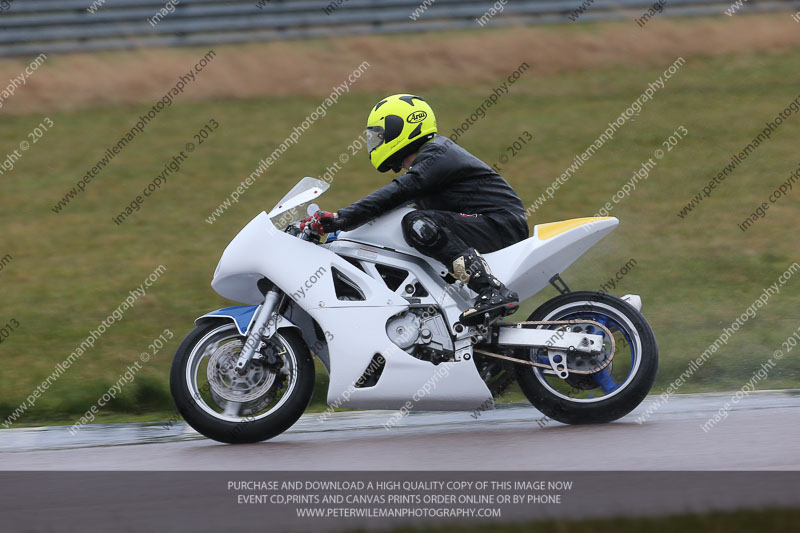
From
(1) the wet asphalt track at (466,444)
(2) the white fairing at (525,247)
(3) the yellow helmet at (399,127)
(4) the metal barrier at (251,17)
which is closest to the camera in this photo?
(1) the wet asphalt track at (466,444)

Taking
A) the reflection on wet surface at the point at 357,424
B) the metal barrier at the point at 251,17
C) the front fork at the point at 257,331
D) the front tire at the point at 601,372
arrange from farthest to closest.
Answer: the metal barrier at the point at 251,17, the reflection on wet surface at the point at 357,424, the front tire at the point at 601,372, the front fork at the point at 257,331

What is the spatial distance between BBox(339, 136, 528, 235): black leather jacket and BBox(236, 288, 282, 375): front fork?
1.89ft

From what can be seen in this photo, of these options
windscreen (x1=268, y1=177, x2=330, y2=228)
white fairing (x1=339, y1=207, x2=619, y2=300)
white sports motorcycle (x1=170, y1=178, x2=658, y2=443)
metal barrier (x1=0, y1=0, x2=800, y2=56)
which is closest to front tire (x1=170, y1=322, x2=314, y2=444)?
white sports motorcycle (x1=170, y1=178, x2=658, y2=443)

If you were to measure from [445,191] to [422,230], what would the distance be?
0.37 meters

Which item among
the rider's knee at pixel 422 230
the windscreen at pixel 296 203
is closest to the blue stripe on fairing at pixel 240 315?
the windscreen at pixel 296 203

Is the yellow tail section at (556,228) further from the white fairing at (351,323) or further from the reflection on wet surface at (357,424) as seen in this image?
the reflection on wet surface at (357,424)

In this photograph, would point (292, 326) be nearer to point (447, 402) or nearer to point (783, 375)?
point (447, 402)

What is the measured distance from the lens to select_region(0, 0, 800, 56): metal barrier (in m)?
15.0

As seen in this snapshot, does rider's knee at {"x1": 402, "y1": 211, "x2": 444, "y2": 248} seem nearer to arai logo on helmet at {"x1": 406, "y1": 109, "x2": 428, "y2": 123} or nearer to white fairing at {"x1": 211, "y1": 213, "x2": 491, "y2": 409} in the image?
white fairing at {"x1": 211, "y1": 213, "x2": 491, "y2": 409}

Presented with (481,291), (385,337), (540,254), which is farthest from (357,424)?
(540,254)

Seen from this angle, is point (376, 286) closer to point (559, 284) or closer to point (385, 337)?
point (385, 337)

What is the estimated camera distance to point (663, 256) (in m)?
10.0

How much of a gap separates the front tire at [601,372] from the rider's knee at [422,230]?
71cm

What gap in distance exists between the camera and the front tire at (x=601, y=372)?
567cm
